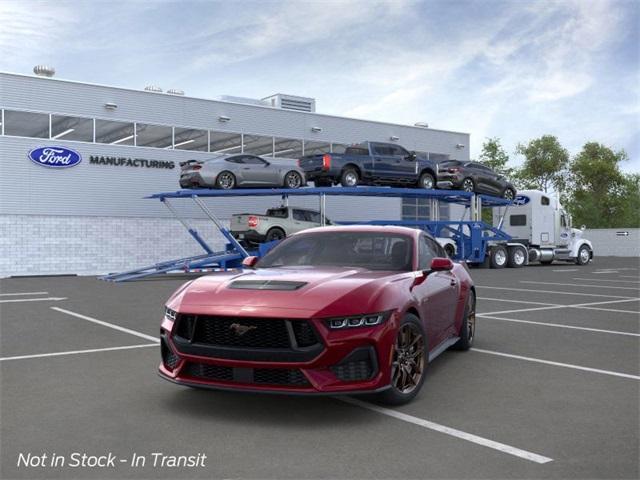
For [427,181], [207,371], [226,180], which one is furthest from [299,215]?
[207,371]

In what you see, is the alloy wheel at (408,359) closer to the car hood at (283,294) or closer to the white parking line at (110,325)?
the car hood at (283,294)

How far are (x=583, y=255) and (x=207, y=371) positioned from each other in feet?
99.0

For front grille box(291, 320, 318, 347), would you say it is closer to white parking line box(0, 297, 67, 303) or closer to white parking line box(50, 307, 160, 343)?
white parking line box(50, 307, 160, 343)

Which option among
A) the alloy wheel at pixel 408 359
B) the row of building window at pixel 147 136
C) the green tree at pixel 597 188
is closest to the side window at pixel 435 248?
the alloy wheel at pixel 408 359

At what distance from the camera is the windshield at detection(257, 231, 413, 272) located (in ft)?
19.8

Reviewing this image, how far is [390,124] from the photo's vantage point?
35.5 metres

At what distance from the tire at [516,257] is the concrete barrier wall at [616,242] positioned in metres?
23.0

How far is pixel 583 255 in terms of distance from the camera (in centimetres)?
3180

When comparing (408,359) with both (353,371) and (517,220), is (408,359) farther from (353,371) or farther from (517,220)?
(517,220)

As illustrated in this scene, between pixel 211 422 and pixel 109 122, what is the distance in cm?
2421

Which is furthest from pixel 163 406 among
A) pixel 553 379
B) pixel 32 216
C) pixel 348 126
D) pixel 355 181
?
pixel 348 126

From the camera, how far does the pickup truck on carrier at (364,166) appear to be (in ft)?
74.6

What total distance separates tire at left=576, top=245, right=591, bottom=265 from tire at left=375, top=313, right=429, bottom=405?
28.3 m

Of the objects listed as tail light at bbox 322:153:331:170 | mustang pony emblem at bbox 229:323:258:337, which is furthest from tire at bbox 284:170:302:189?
mustang pony emblem at bbox 229:323:258:337
